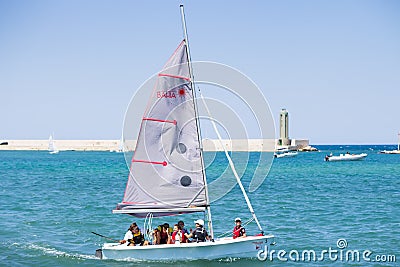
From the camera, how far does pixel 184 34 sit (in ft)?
70.0

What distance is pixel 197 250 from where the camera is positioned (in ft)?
69.4

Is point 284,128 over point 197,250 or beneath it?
over

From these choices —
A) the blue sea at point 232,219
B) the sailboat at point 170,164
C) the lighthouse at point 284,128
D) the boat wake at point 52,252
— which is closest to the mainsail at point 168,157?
the sailboat at point 170,164

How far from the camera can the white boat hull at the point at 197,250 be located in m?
21.1

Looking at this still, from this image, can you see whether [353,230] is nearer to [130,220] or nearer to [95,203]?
[130,220]

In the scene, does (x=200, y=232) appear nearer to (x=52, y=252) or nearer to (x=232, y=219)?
(x=52, y=252)

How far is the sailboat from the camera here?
2150cm
